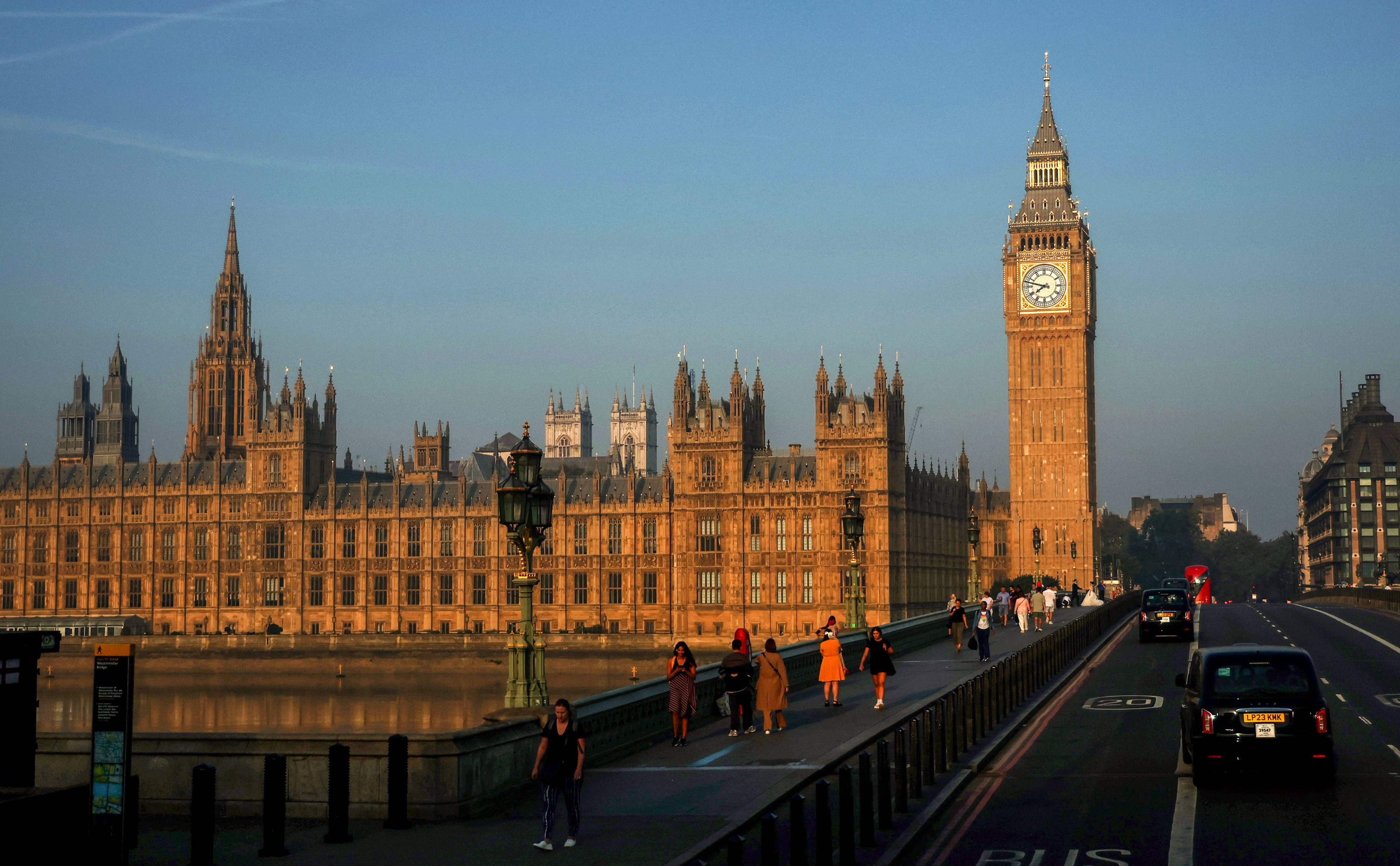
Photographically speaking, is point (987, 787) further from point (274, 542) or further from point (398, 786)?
point (274, 542)

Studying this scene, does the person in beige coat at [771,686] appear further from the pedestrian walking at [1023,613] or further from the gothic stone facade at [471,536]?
the gothic stone facade at [471,536]

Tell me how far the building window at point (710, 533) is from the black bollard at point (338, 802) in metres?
109

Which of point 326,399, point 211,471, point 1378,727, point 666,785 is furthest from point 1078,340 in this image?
point 666,785

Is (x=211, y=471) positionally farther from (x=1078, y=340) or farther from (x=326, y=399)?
(x=1078, y=340)

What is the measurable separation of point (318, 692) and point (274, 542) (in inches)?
1187

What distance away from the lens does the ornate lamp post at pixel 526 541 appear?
24.8m

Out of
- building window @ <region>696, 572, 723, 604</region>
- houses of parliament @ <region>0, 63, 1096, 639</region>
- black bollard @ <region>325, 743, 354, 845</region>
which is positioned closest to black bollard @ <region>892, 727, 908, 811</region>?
black bollard @ <region>325, 743, 354, 845</region>

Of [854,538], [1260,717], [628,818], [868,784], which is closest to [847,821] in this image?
[868,784]

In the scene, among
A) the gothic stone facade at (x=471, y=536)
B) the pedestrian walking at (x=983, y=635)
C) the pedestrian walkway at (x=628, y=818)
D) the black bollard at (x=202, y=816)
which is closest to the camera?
the black bollard at (x=202, y=816)

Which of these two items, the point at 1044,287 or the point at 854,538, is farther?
the point at 1044,287

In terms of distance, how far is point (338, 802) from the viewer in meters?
19.0

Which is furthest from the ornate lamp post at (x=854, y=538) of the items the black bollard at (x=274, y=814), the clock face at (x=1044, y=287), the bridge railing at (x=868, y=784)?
the clock face at (x=1044, y=287)

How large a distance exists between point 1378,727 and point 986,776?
995 centimetres

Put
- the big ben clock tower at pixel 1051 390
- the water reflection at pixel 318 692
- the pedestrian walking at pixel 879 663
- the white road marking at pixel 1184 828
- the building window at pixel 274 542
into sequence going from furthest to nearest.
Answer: the big ben clock tower at pixel 1051 390 < the building window at pixel 274 542 < the water reflection at pixel 318 692 < the pedestrian walking at pixel 879 663 < the white road marking at pixel 1184 828
